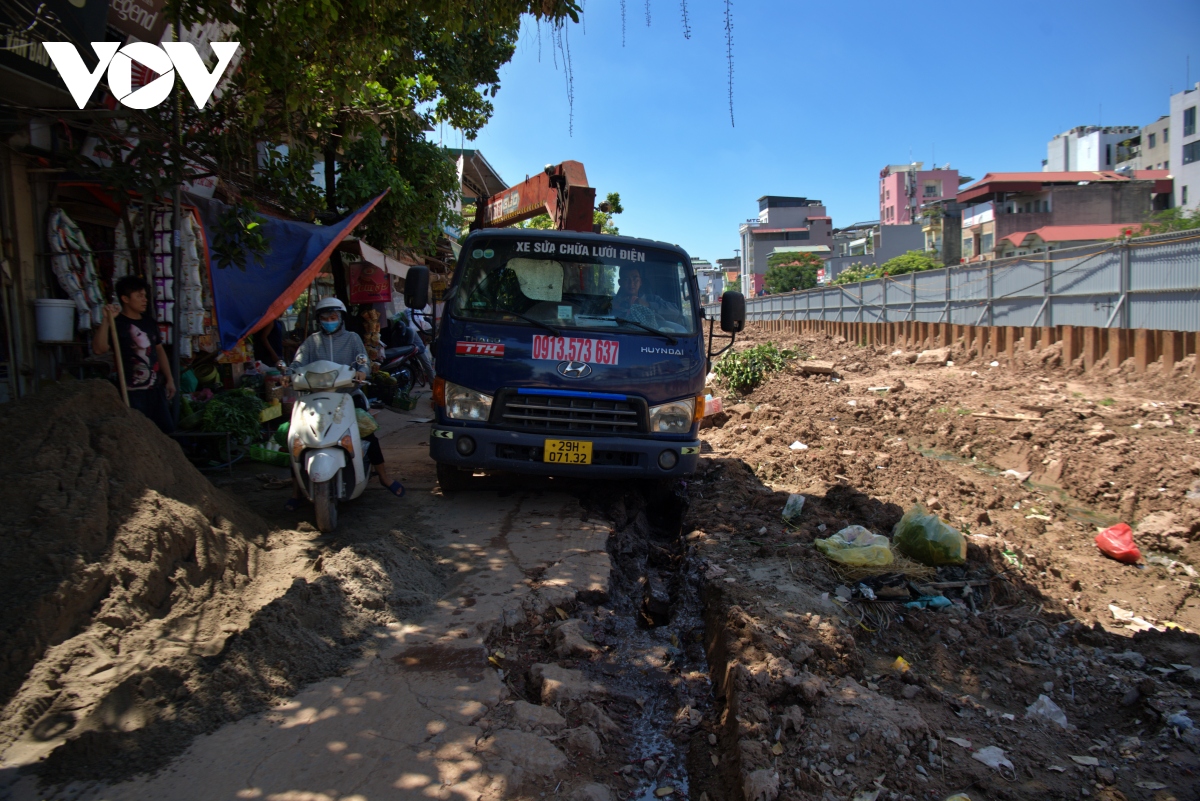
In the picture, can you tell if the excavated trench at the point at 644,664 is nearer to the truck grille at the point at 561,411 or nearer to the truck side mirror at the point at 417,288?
the truck grille at the point at 561,411

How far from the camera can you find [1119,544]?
17.4 feet

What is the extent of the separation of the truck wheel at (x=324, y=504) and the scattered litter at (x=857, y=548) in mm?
3202

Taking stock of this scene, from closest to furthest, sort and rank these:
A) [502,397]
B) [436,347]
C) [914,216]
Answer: [502,397], [436,347], [914,216]

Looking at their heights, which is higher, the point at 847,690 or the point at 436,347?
the point at 436,347

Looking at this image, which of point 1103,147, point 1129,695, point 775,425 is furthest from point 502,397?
point 1103,147

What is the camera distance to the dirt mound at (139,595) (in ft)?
8.84

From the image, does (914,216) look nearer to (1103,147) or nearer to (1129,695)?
(1103,147)

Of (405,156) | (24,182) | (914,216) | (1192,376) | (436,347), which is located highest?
(914,216)

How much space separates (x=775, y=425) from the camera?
30.7 ft

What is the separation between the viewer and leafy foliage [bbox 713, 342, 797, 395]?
12.9 meters

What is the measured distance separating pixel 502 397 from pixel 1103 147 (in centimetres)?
7299

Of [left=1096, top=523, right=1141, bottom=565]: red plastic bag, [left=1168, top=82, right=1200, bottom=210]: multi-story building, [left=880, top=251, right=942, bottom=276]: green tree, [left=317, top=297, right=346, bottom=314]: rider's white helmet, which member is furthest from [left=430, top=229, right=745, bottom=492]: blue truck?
[left=1168, top=82, right=1200, bottom=210]: multi-story building

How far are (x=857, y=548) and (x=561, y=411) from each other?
217cm

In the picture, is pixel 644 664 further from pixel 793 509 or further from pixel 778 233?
pixel 778 233
